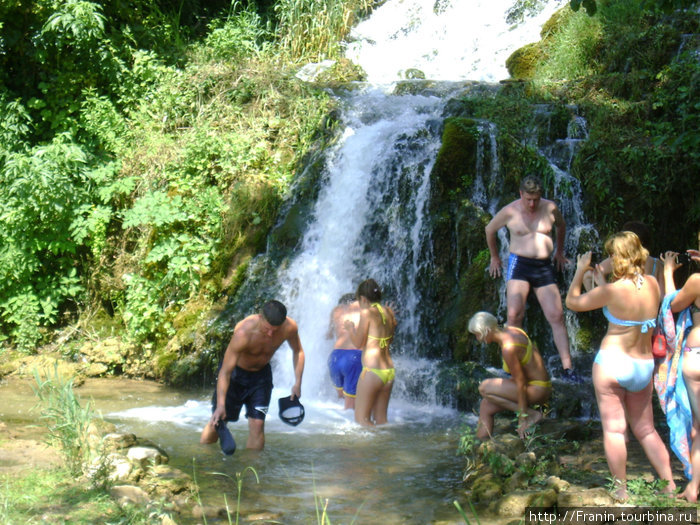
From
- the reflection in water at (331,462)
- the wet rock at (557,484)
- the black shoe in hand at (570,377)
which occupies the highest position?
the black shoe in hand at (570,377)

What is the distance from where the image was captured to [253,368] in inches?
269

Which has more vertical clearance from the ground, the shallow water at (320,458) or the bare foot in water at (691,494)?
the bare foot in water at (691,494)

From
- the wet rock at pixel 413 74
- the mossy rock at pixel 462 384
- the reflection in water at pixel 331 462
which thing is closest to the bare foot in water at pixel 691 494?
the reflection in water at pixel 331 462

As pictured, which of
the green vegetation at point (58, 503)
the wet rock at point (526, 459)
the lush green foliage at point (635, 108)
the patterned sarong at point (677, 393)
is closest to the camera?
the green vegetation at point (58, 503)

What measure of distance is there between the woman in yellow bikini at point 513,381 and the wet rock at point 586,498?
3.95 feet

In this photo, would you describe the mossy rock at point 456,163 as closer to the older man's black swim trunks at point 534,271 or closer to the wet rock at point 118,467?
the older man's black swim trunks at point 534,271

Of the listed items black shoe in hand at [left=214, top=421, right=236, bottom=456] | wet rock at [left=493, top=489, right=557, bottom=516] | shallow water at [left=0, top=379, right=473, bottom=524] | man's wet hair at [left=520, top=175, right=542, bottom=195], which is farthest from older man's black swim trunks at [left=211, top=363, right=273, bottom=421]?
man's wet hair at [left=520, top=175, right=542, bottom=195]

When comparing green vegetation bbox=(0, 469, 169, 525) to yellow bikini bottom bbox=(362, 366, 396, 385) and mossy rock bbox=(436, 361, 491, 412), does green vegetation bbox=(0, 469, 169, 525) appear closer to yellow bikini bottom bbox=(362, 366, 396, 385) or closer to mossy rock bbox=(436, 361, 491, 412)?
yellow bikini bottom bbox=(362, 366, 396, 385)

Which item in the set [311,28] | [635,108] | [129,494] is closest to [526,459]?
[129,494]

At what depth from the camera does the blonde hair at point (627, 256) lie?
5016mm

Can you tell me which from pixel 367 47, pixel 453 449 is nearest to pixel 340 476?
pixel 453 449

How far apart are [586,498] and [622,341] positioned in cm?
104

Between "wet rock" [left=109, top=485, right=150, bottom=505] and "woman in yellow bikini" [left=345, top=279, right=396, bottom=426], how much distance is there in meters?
2.78

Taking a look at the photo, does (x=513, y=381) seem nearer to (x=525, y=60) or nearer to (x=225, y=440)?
(x=225, y=440)
